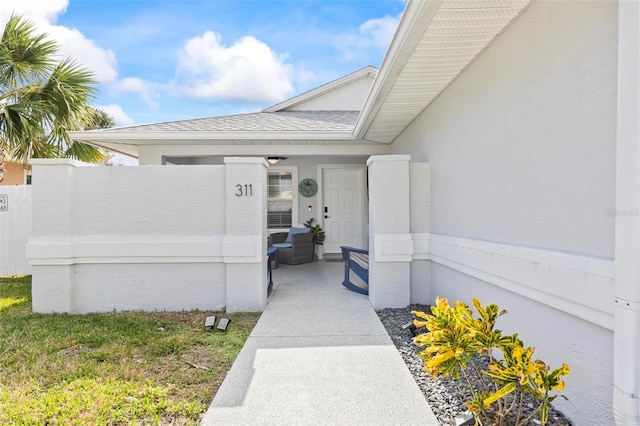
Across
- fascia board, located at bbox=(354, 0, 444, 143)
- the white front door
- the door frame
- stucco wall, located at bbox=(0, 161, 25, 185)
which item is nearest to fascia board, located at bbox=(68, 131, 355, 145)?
fascia board, located at bbox=(354, 0, 444, 143)

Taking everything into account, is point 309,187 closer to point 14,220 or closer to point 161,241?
point 161,241

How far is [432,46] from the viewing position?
11.2ft

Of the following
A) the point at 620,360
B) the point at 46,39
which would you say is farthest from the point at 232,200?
the point at 46,39

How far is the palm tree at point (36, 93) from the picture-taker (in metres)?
6.05

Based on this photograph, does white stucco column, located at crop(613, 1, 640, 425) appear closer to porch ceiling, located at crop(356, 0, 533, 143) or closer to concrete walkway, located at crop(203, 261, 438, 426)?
concrete walkway, located at crop(203, 261, 438, 426)

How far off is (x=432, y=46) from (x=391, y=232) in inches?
93.2

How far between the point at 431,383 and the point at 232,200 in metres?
3.15

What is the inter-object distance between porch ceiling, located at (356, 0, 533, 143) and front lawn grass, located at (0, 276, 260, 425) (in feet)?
10.9

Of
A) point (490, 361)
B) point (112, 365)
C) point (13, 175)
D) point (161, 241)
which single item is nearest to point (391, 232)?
point (490, 361)

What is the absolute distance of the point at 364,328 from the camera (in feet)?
13.3

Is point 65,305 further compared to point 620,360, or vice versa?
point 65,305

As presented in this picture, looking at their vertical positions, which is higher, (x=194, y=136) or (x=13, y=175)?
(x=194, y=136)

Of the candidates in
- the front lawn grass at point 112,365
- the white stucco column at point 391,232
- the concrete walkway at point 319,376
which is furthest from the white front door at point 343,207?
the front lawn grass at point 112,365

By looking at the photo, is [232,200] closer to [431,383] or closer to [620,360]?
[431,383]
